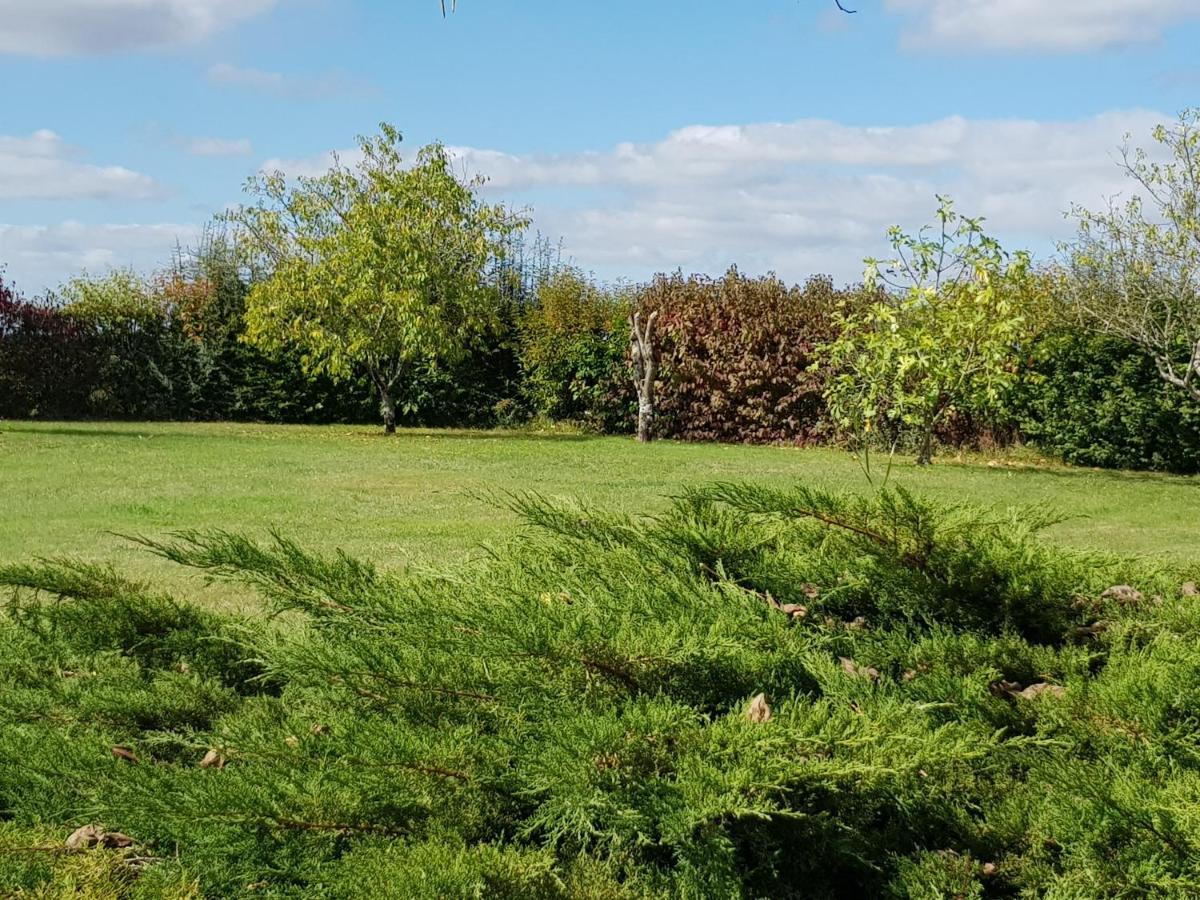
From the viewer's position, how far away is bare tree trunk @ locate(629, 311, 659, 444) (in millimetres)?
20359

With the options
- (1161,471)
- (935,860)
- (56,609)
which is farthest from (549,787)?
(1161,471)

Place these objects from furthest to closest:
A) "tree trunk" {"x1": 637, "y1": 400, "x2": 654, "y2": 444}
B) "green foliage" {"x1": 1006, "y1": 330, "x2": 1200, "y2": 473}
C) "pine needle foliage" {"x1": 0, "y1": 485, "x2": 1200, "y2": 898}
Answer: "tree trunk" {"x1": 637, "y1": 400, "x2": 654, "y2": 444} < "green foliage" {"x1": 1006, "y1": 330, "x2": 1200, "y2": 473} < "pine needle foliage" {"x1": 0, "y1": 485, "x2": 1200, "y2": 898}

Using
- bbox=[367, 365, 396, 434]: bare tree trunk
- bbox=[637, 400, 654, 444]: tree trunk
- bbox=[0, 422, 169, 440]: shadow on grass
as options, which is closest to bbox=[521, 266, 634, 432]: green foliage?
bbox=[637, 400, 654, 444]: tree trunk

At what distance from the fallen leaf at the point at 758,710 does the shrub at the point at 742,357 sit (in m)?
17.2

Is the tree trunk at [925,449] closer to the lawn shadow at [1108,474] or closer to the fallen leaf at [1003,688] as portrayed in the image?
the lawn shadow at [1108,474]

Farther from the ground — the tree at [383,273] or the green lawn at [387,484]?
the tree at [383,273]

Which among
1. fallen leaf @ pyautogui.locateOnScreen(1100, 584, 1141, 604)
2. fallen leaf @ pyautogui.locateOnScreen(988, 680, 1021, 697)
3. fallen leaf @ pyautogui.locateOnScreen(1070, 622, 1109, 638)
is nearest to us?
fallen leaf @ pyautogui.locateOnScreen(988, 680, 1021, 697)

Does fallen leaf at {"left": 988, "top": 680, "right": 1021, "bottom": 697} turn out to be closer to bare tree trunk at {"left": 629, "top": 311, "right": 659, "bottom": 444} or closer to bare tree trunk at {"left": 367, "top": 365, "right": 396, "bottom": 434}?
bare tree trunk at {"left": 629, "top": 311, "right": 659, "bottom": 444}

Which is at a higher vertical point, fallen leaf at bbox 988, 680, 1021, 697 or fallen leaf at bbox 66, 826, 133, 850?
fallen leaf at bbox 988, 680, 1021, 697

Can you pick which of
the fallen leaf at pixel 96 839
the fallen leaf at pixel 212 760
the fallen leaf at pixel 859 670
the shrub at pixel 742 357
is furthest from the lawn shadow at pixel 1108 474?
the fallen leaf at pixel 96 839

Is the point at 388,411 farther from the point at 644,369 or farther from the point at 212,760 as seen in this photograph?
the point at 212,760

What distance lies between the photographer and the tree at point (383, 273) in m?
20.9

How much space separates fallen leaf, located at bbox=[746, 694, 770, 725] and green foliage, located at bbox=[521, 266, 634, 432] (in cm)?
1944

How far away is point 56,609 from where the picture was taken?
293cm
